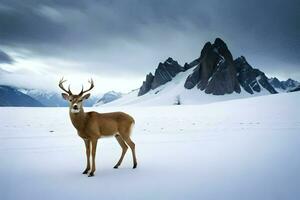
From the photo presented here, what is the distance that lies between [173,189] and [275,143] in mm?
7759

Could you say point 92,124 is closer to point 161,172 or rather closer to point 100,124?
point 100,124

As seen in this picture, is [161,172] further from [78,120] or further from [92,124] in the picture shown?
[78,120]

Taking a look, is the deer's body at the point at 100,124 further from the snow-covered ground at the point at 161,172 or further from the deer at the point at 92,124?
the snow-covered ground at the point at 161,172

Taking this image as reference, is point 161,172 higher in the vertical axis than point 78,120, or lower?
lower

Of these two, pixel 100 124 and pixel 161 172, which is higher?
pixel 100 124

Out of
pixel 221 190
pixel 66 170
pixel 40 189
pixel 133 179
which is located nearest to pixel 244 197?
pixel 221 190

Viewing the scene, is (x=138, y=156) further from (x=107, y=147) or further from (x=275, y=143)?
(x=275, y=143)

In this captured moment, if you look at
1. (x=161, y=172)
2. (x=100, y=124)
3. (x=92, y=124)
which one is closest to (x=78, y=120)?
(x=92, y=124)

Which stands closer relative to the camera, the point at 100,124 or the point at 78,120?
the point at 78,120


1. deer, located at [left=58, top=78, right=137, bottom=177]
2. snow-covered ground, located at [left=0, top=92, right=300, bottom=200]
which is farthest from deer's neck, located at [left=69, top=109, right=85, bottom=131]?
snow-covered ground, located at [left=0, top=92, right=300, bottom=200]

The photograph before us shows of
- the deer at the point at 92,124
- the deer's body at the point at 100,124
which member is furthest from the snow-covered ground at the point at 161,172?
the deer's body at the point at 100,124

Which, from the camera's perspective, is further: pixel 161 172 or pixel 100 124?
pixel 100 124

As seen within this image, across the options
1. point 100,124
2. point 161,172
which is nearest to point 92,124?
point 100,124

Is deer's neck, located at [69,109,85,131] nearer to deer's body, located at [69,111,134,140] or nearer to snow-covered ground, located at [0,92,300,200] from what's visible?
deer's body, located at [69,111,134,140]
